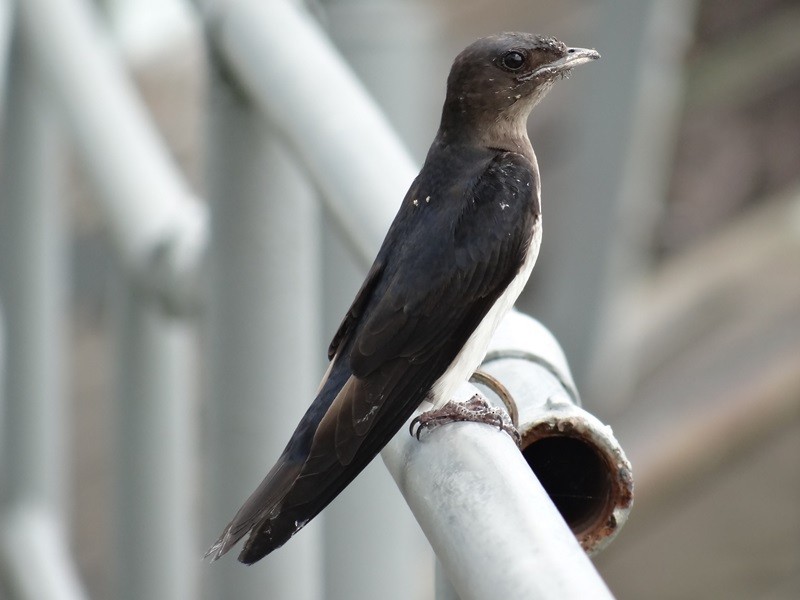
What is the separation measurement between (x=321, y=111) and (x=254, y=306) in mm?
350

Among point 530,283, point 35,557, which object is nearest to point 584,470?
point 35,557

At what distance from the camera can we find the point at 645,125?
614 cm

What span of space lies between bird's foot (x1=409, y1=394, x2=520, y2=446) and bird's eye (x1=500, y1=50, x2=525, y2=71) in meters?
0.74

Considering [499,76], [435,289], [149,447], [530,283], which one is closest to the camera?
[435,289]

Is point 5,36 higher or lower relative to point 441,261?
higher

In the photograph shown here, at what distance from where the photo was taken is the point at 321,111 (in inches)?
64.3

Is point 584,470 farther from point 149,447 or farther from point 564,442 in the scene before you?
point 149,447

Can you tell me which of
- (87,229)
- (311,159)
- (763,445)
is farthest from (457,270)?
(763,445)

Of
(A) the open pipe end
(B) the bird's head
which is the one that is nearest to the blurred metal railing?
(A) the open pipe end

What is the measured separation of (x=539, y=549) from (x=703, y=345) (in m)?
6.48

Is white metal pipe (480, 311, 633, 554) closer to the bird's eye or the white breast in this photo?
the white breast

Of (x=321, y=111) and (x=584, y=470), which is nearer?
(x=584, y=470)

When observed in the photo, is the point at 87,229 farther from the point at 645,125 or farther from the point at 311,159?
the point at 311,159

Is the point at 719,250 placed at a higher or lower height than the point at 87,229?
lower
